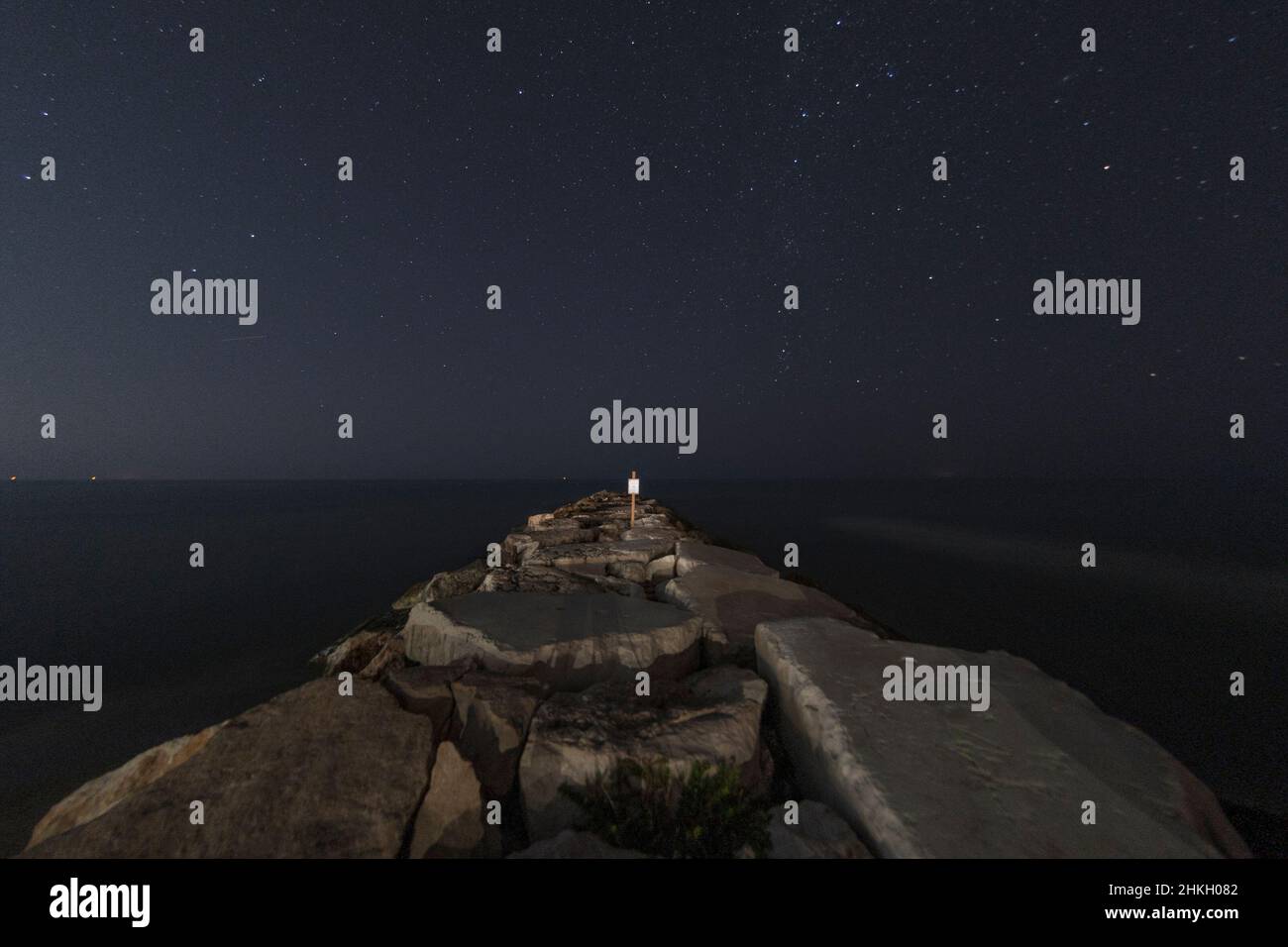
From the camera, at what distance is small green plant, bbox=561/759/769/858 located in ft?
9.85

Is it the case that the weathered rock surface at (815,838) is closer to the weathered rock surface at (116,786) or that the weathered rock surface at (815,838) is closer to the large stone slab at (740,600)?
the large stone slab at (740,600)

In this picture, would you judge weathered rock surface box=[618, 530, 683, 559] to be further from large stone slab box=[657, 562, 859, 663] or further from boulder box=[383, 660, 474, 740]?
boulder box=[383, 660, 474, 740]

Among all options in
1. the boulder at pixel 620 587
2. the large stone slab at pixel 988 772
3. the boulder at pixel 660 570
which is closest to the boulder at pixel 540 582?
the boulder at pixel 620 587

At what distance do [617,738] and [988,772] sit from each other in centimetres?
278

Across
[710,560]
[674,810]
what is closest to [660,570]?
[710,560]

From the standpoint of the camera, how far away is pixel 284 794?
3.09 m

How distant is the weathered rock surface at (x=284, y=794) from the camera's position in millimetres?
2807

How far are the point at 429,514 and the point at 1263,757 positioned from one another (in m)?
68.6

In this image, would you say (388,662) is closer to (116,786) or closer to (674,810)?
(116,786)

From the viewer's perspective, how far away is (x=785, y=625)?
561 cm

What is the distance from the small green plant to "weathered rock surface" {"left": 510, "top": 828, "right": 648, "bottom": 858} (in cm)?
9

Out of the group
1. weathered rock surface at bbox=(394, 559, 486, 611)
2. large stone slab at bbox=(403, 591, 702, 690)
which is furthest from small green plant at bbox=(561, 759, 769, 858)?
weathered rock surface at bbox=(394, 559, 486, 611)

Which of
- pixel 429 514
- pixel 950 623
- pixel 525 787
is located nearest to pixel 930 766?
pixel 525 787

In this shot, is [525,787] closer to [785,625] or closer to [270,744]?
[270,744]
